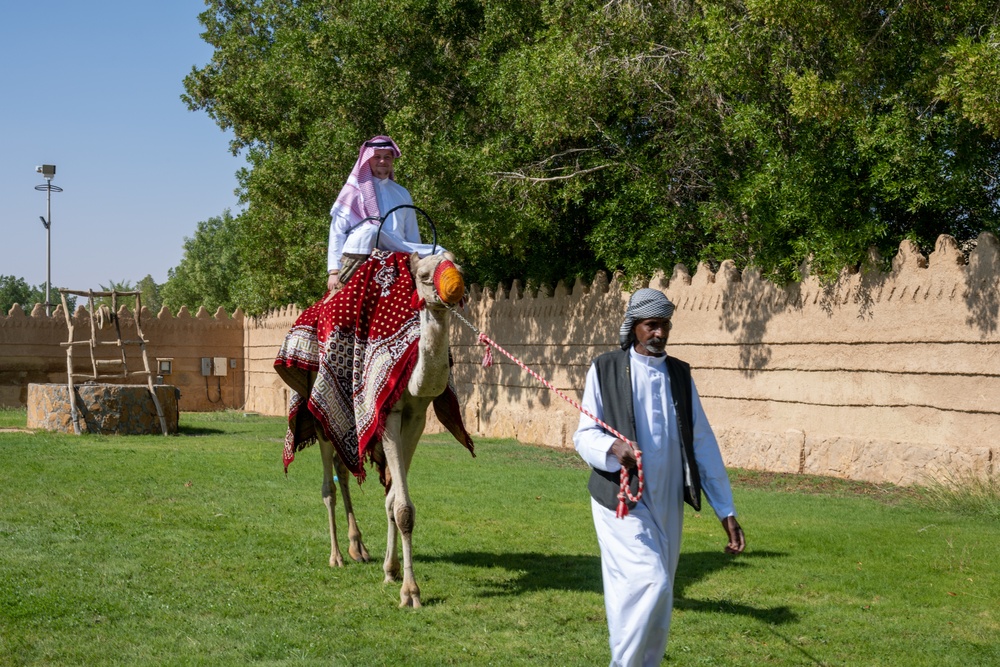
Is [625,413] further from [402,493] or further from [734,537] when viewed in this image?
[402,493]

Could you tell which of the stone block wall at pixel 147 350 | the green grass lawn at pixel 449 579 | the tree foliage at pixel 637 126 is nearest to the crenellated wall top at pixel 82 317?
the stone block wall at pixel 147 350

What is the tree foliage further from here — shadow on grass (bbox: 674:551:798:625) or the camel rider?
the camel rider

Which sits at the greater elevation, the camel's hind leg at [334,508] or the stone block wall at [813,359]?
the stone block wall at [813,359]

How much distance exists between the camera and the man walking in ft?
16.7

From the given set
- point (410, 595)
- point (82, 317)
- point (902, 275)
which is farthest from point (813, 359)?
point (82, 317)

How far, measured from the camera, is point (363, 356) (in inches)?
321

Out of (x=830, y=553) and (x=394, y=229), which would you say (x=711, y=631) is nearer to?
(x=830, y=553)

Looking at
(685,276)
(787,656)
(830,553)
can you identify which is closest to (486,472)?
(685,276)

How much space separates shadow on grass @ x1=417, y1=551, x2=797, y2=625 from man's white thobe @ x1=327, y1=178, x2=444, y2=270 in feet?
8.46

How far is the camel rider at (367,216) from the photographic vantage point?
29.1 ft

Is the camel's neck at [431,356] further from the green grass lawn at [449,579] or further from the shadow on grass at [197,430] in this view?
the shadow on grass at [197,430]

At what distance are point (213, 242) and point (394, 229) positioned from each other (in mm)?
60264

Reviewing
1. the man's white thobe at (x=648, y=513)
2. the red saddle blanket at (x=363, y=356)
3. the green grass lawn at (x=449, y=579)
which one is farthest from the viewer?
the red saddle blanket at (x=363, y=356)

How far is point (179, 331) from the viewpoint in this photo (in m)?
31.2
